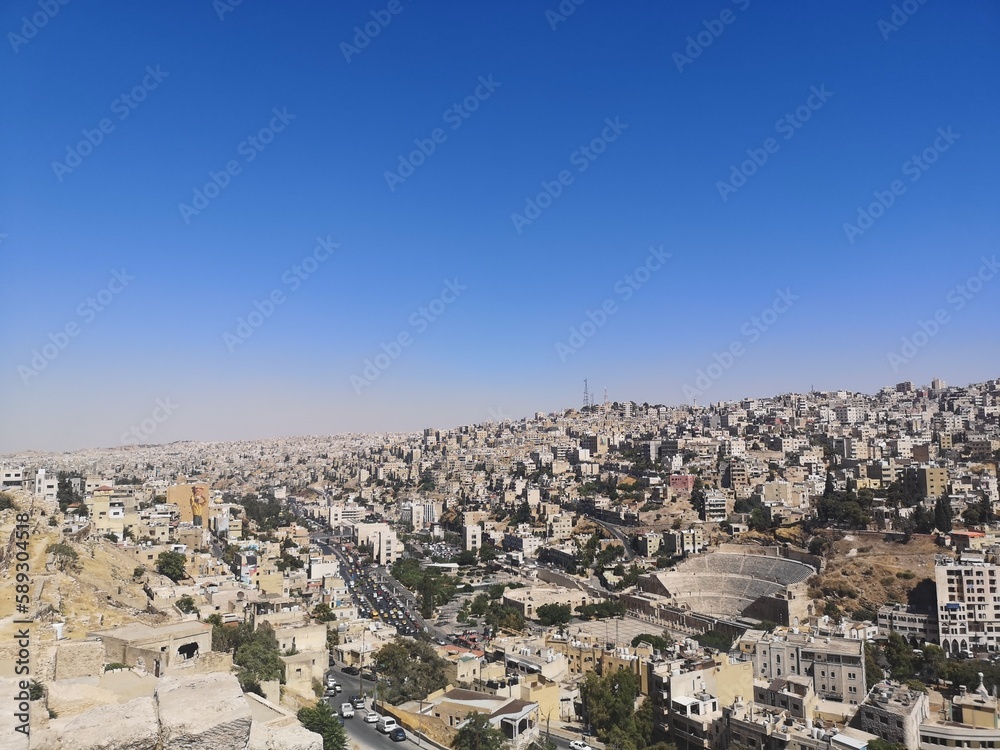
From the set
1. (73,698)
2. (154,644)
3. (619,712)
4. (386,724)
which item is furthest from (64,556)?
(73,698)

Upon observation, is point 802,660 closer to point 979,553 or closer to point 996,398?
point 979,553

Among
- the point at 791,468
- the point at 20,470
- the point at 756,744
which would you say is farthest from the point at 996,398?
the point at 20,470

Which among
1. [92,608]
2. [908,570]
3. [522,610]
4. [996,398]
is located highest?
[996,398]

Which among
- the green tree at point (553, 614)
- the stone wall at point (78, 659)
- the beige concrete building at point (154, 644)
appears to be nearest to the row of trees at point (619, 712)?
the beige concrete building at point (154, 644)

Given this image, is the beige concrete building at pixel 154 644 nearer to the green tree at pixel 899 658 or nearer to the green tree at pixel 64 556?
the green tree at pixel 64 556

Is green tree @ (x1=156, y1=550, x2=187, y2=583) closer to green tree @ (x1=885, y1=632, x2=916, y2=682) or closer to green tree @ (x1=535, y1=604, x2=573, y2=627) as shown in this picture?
green tree @ (x1=535, y1=604, x2=573, y2=627)

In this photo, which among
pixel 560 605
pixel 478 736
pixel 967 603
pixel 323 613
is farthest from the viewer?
pixel 560 605

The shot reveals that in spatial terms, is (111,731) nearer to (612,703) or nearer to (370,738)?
(370,738)
